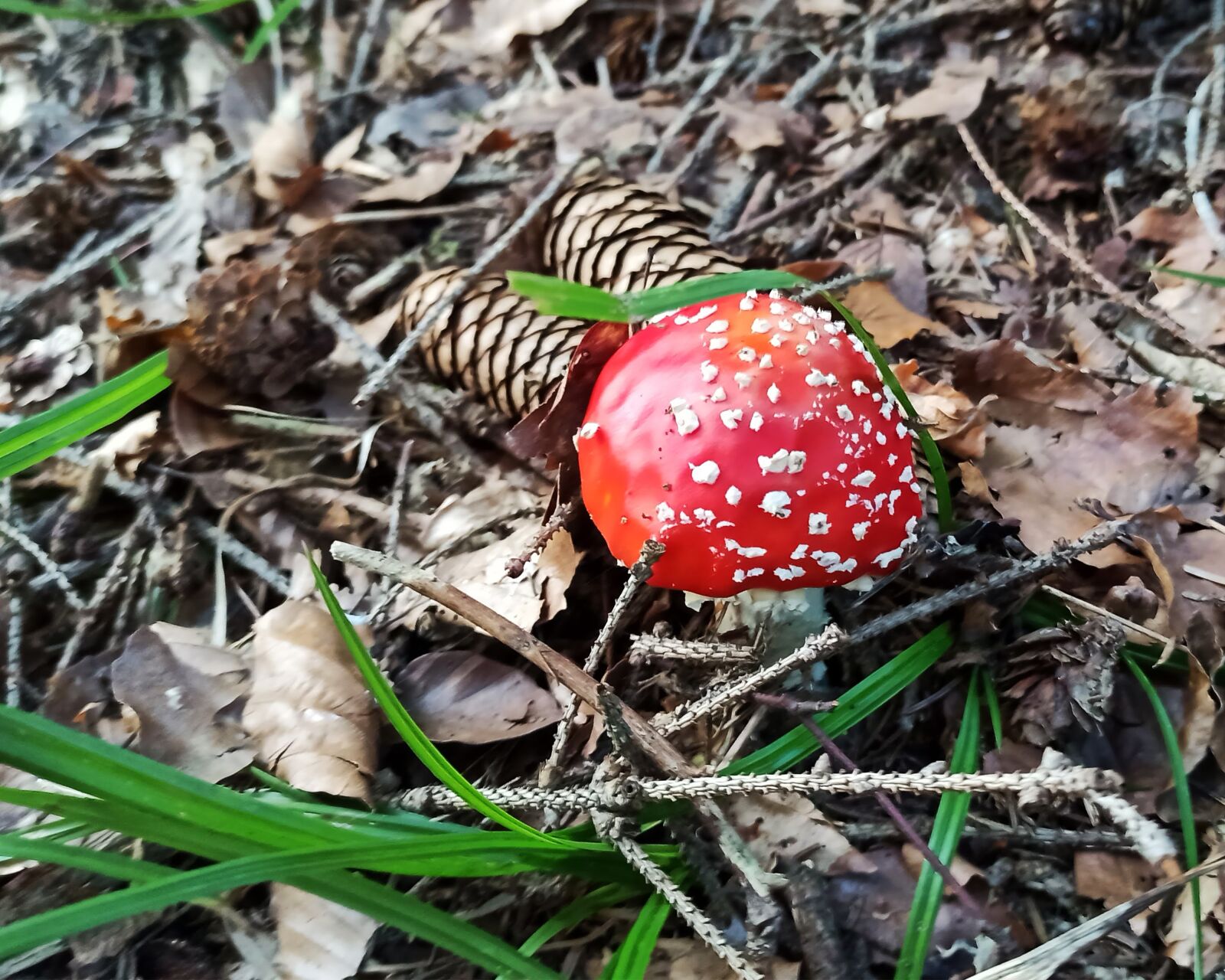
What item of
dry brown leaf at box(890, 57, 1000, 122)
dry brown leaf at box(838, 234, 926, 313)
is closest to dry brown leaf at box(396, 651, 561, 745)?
dry brown leaf at box(838, 234, 926, 313)

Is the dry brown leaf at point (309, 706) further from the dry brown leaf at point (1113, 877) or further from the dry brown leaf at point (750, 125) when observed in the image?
the dry brown leaf at point (750, 125)

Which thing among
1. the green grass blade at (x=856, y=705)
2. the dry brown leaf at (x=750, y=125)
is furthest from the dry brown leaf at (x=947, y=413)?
the dry brown leaf at (x=750, y=125)

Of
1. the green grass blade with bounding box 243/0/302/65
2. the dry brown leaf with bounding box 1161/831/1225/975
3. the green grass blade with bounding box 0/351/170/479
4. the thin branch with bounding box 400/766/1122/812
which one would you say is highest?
the green grass blade with bounding box 243/0/302/65

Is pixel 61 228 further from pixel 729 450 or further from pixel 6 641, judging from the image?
pixel 729 450

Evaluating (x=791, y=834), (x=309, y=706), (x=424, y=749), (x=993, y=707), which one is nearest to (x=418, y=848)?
(x=424, y=749)

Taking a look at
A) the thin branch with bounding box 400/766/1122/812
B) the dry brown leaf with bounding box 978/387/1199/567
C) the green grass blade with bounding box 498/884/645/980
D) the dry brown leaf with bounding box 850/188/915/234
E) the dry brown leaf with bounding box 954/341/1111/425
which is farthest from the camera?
the dry brown leaf with bounding box 850/188/915/234

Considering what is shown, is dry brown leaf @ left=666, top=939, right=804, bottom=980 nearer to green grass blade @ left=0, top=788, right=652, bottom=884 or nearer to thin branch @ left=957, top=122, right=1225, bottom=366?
green grass blade @ left=0, top=788, right=652, bottom=884

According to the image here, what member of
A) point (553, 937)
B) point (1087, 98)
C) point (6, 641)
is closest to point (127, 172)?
point (6, 641)
